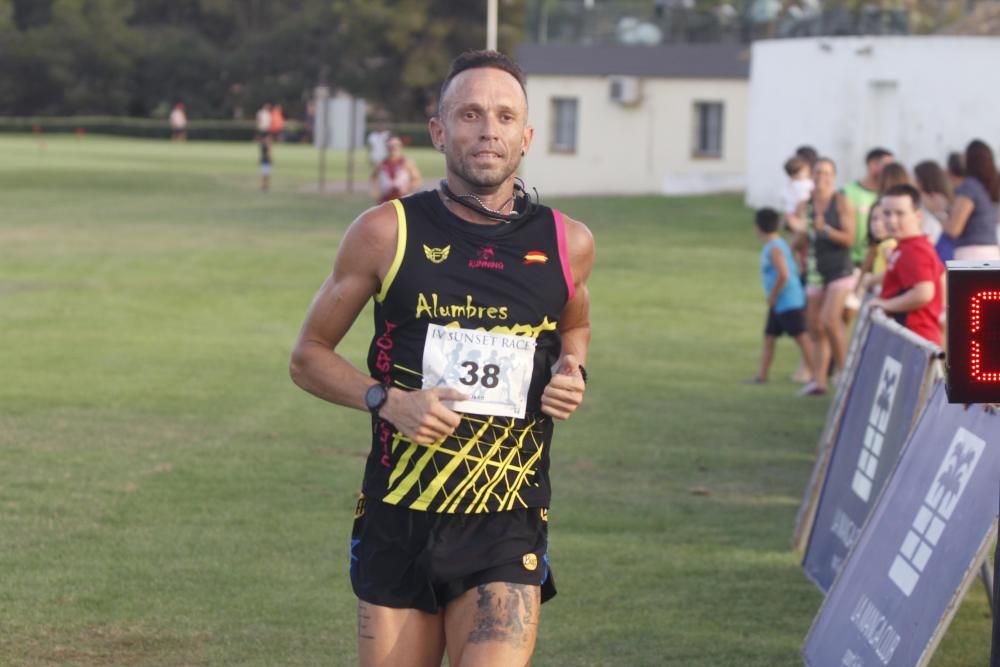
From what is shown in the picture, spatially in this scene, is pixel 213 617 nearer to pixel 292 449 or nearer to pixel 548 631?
pixel 548 631

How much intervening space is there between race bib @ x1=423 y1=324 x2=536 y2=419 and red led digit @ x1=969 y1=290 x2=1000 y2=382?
1165 millimetres

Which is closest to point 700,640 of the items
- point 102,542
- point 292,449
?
point 102,542

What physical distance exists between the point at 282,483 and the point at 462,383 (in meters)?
6.56

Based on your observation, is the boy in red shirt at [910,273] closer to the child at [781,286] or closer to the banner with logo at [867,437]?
the banner with logo at [867,437]

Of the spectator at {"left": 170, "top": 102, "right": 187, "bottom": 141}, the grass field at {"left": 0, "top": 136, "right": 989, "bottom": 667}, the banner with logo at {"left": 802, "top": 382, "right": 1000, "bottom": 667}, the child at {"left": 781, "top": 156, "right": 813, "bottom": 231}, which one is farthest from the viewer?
the spectator at {"left": 170, "top": 102, "right": 187, "bottom": 141}

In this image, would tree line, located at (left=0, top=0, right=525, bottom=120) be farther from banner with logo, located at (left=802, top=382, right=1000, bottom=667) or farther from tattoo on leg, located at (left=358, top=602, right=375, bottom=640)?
tattoo on leg, located at (left=358, top=602, right=375, bottom=640)

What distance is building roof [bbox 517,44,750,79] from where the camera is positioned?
49594 millimetres

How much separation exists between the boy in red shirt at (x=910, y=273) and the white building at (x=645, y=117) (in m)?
39.1

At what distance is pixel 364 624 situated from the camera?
4.69m

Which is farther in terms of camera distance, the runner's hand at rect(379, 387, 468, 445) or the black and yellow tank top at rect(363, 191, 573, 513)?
the black and yellow tank top at rect(363, 191, 573, 513)

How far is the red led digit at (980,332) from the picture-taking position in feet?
14.8

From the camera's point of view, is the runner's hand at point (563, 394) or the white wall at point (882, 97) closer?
the runner's hand at point (563, 394)

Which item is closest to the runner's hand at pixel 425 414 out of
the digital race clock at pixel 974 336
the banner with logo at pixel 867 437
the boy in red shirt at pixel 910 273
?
the digital race clock at pixel 974 336

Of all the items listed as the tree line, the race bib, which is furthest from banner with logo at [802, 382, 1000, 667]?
the tree line
